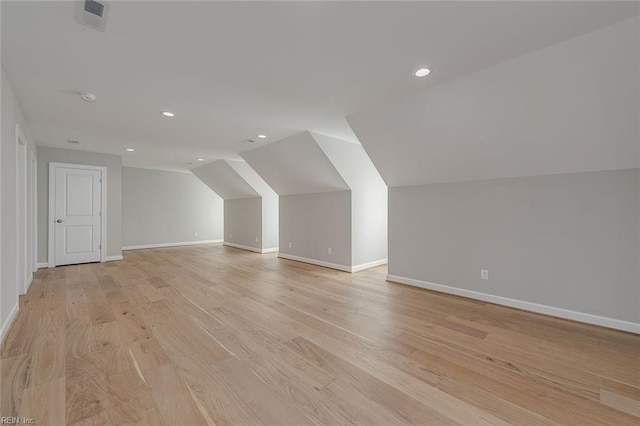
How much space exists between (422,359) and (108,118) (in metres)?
4.75

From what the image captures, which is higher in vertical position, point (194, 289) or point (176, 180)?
point (176, 180)

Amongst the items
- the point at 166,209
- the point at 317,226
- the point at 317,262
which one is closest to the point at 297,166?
the point at 317,226

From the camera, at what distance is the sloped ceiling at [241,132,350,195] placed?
4.58 meters

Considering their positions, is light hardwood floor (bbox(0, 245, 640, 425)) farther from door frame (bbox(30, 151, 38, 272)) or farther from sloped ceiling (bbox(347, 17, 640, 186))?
door frame (bbox(30, 151, 38, 272))

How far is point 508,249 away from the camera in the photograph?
3.15 meters

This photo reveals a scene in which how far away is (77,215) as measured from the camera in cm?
550

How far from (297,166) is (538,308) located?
414 centimetres

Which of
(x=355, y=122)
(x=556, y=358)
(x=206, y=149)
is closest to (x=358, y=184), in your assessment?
(x=355, y=122)

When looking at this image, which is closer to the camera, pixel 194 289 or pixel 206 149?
pixel 194 289

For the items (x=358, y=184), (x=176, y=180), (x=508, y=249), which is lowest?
(x=508, y=249)

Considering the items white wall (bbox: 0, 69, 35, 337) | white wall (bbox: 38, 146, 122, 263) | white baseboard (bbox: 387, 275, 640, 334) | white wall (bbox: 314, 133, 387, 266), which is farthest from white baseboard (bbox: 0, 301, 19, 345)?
white baseboard (bbox: 387, 275, 640, 334)

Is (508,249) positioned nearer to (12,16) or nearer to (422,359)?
(422,359)

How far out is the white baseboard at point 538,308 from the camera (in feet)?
8.20

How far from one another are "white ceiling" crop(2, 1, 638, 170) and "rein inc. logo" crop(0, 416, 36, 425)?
2.38 metres
